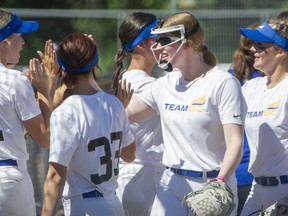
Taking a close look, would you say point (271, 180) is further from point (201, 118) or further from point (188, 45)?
point (188, 45)

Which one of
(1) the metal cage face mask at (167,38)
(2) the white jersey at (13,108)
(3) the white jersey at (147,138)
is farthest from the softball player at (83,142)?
(3) the white jersey at (147,138)

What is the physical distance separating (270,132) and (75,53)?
1538mm

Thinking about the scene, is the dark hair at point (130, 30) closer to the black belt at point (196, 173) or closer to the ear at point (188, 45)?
the ear at point (188, 45)

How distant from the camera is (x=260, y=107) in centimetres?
645

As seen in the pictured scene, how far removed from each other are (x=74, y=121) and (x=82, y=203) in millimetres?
540

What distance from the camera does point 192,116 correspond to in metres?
6.03

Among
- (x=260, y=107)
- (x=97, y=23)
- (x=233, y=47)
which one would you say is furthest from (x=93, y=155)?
(x=97, y=23)

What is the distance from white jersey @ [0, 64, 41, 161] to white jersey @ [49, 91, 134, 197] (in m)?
0.42

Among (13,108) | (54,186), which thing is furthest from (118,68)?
(54,186)

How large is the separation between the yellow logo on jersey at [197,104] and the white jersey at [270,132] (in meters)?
0.57

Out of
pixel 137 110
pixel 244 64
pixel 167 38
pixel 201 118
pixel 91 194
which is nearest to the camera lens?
pixel 91 194

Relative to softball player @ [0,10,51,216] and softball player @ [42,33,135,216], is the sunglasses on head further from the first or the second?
softball player @ [0,10,51,216]

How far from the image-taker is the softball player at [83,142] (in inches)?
223

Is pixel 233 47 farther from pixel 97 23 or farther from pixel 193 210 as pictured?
pixel 193 210
